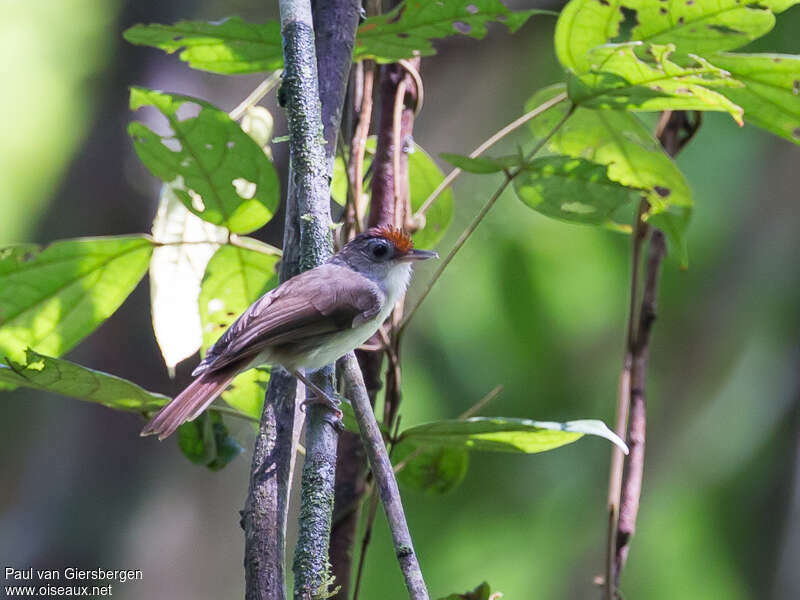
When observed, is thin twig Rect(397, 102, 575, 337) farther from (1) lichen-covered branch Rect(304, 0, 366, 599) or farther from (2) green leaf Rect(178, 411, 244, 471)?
(2) green leaf Rect(178, 411, 244, 471)

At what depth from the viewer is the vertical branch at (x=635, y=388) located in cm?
185

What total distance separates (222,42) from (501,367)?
256 cm

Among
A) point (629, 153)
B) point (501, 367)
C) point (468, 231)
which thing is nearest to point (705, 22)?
point (629, 153)

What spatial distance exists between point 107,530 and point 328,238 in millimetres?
2589

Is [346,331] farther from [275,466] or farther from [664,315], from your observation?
[664,315]

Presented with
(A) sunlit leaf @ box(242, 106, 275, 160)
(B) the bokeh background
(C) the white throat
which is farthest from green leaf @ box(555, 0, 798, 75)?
(B) the bokeh background

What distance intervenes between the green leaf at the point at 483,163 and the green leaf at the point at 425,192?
1.19 feet

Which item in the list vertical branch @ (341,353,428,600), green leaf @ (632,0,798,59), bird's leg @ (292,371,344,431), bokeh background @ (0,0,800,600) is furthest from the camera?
bokeh background @ (0,0,800,600)

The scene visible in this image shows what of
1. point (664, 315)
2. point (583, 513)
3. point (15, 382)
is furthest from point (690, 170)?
point (15, 382)

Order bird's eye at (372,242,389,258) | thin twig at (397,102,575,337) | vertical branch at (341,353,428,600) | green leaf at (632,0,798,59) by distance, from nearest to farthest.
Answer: vertical branch at (341,353,428,600) → green leaf at (632,0,798,59) → thin twig at (397,102,575,337) → bird's eye at (372,242,389,258)

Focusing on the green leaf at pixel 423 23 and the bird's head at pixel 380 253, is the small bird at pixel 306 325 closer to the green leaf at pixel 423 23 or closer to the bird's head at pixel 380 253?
the bird's head at pixel 380 253

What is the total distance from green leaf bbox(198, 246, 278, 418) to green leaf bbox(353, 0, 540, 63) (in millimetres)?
483

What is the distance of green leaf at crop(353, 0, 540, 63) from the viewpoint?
1.59 m

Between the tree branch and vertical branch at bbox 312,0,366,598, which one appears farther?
vertical branch at bbox 312,0,366,598
